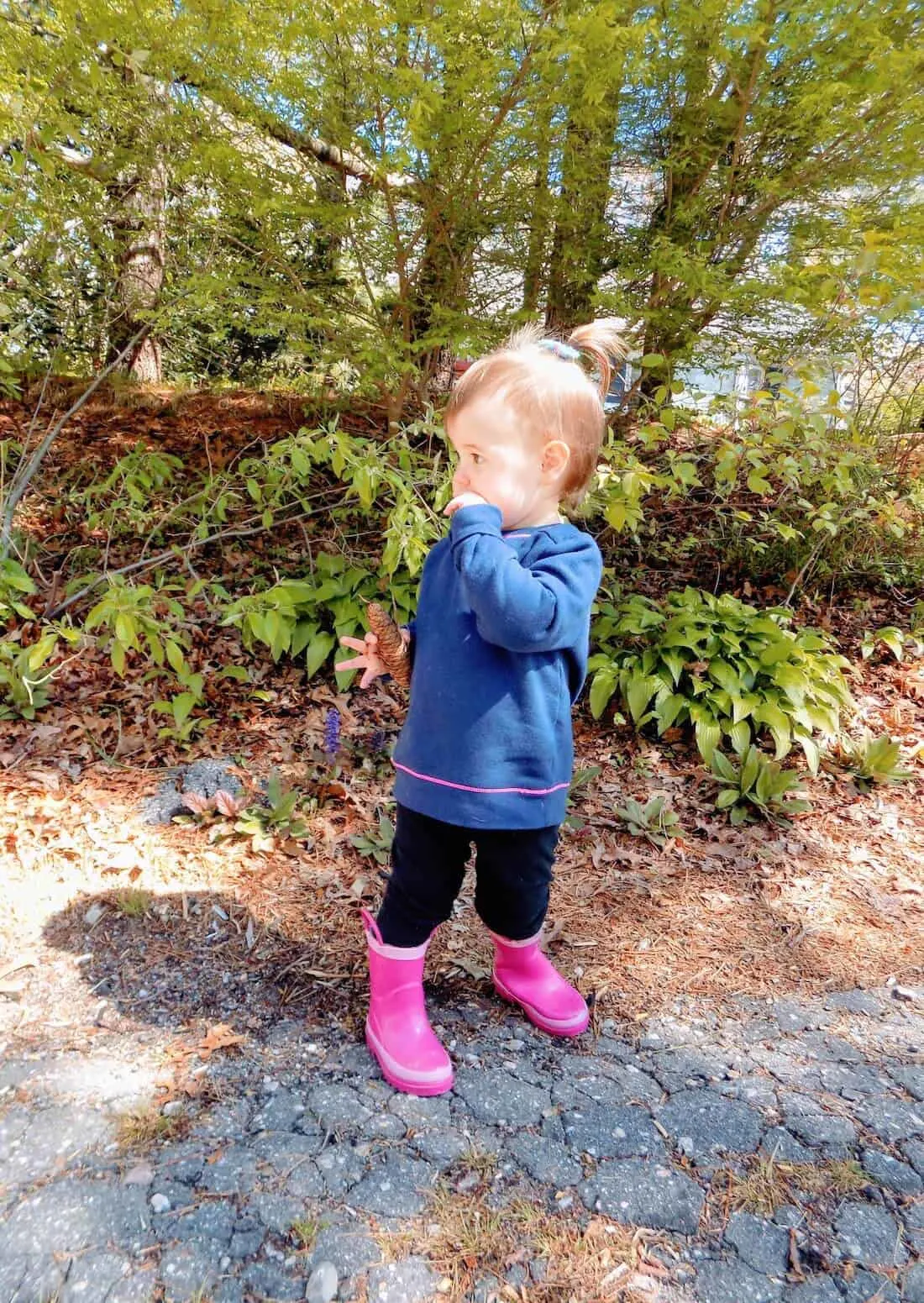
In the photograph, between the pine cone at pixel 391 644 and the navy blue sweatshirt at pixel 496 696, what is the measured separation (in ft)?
0.19

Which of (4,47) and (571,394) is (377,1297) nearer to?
(571,394)

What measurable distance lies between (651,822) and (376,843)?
1.06 m

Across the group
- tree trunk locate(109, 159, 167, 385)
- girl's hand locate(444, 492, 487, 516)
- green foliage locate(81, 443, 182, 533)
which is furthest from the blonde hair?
tree trunk locate(109, 159, 167, 385)

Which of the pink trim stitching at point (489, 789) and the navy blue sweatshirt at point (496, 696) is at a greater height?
the navy blue sweatshirt at point (496, 696)

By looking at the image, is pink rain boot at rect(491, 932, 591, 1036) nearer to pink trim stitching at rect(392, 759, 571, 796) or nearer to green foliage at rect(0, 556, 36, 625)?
pink trim stitching at rect(392, 759, 571, 796)

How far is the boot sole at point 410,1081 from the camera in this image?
1.72 meters

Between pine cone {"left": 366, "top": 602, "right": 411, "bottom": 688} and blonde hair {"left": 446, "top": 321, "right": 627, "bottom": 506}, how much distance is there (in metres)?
0.44

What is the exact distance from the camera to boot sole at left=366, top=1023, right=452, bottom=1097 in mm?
1725

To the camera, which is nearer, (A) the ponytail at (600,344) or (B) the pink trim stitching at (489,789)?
(B) the pink trim stitching at (489,789)

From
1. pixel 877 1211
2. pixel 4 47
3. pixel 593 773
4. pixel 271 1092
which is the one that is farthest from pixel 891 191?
pixel 271 1092

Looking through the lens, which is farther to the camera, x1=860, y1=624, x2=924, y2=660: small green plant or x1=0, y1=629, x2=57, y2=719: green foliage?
x1=860, y1=624, x2=924, y2=660: small green plant

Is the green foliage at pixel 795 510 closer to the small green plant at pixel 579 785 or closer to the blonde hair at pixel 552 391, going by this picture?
the small green plant at pixel 579 785

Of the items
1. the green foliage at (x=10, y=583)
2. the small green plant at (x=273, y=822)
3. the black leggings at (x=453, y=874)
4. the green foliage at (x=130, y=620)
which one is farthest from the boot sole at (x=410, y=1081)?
the green foliage at (x=10, y=583)

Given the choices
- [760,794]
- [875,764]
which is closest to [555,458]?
[760,794]
